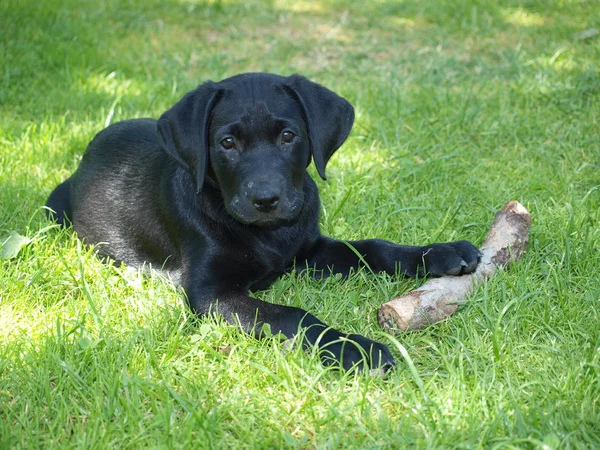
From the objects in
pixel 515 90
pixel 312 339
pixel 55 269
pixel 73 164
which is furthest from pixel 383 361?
pixel 515 90

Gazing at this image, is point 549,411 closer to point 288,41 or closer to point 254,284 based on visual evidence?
point 254,284

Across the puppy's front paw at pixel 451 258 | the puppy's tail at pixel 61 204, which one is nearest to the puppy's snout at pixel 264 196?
the puppy's front paw at pixel 451 258

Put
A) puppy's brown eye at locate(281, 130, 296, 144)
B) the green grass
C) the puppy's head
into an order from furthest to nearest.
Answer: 1. puppy's brown eye at locate(281, 130, 296, 144)
2. the puppy's head
3. the green grass

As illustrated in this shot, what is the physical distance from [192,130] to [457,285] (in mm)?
1454

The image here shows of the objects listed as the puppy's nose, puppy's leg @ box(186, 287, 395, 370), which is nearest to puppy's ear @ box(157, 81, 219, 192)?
the puppy's nose

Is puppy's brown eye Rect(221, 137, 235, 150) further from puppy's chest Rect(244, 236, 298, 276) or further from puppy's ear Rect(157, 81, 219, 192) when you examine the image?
puppy's chest Rect(244, 236, 298, 276)

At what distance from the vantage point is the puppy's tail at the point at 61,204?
4.28 meters

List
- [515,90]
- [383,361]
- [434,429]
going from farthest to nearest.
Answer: [515,90] < [383,361] < [434,429]

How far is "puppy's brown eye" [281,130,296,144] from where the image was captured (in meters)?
3.38

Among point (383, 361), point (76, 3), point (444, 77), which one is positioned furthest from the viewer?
point (76, 3)

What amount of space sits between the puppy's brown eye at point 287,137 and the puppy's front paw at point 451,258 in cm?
88

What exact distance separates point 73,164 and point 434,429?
11.1 feet

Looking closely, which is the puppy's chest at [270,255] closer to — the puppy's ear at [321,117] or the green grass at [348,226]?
the green grass at [348,226]

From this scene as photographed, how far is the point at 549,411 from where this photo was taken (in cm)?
254
